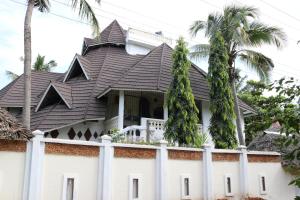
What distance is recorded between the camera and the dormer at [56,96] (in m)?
→ 17.0

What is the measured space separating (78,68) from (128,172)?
36.4 ft

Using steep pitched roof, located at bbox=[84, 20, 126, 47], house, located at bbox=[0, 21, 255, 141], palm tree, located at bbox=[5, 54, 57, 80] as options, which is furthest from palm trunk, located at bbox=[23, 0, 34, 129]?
palm tree, located at bbox=[5, 54, 57, 80]

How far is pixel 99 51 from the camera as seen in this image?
70.9ft

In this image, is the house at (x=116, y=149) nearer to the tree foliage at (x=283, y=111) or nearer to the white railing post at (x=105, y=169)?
the white railing post at (x=105, y=169)

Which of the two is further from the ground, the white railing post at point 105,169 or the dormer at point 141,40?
the dormer at point 141,40

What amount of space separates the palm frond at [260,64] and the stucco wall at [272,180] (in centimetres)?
520

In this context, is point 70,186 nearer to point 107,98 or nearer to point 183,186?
point 183,186

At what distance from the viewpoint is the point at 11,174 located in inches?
312

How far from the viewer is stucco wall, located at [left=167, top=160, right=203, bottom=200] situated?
10.9m

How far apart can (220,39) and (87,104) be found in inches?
265

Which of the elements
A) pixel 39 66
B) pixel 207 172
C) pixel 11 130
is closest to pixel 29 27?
pixel 11 130

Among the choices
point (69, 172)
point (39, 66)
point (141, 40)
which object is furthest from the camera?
point (39, 66)

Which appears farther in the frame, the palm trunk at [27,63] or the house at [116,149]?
the palm trunk at [27,63]

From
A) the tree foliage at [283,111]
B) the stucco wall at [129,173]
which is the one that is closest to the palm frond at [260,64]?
the stucco wall at [129,173]
